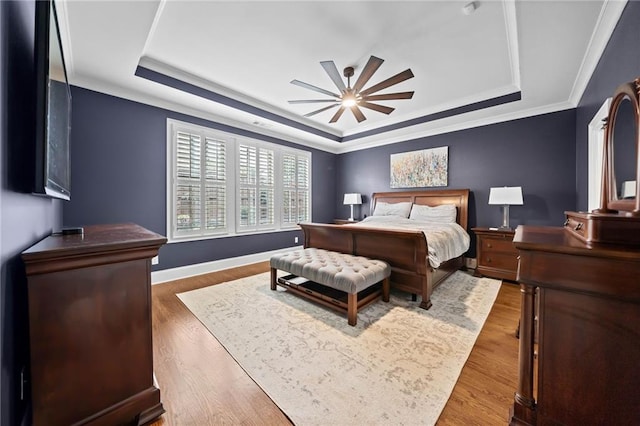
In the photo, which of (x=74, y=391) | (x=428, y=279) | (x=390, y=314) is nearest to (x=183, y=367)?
(x=74, y=391)

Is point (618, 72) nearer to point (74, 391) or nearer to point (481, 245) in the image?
point (481, 245)

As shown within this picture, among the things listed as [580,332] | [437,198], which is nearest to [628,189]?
[580,332]

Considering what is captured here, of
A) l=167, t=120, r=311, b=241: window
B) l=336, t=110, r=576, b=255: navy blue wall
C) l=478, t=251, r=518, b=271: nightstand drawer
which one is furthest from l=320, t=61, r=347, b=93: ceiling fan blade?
l=478, t=251, r=518, b=271: nightstand drawer

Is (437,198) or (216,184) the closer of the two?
(216,184)

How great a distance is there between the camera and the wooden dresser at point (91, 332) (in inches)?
40.5

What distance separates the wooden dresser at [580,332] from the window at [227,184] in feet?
13.5

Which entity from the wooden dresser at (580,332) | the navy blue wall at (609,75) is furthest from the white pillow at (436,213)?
the wooden dresser at (580,332)

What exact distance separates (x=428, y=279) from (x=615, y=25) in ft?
8.67

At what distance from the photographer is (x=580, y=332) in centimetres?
102

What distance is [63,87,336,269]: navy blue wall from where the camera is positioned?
Result: 115 inches

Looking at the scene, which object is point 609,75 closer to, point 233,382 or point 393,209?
point 393,209

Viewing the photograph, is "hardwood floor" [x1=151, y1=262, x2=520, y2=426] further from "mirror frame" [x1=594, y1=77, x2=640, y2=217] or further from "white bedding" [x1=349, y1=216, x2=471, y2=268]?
"mirror frame" [x1=594, y1=77, x2=640, y2=217]

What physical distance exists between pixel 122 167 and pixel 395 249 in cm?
375

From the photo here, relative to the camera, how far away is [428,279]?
270 centimetres
